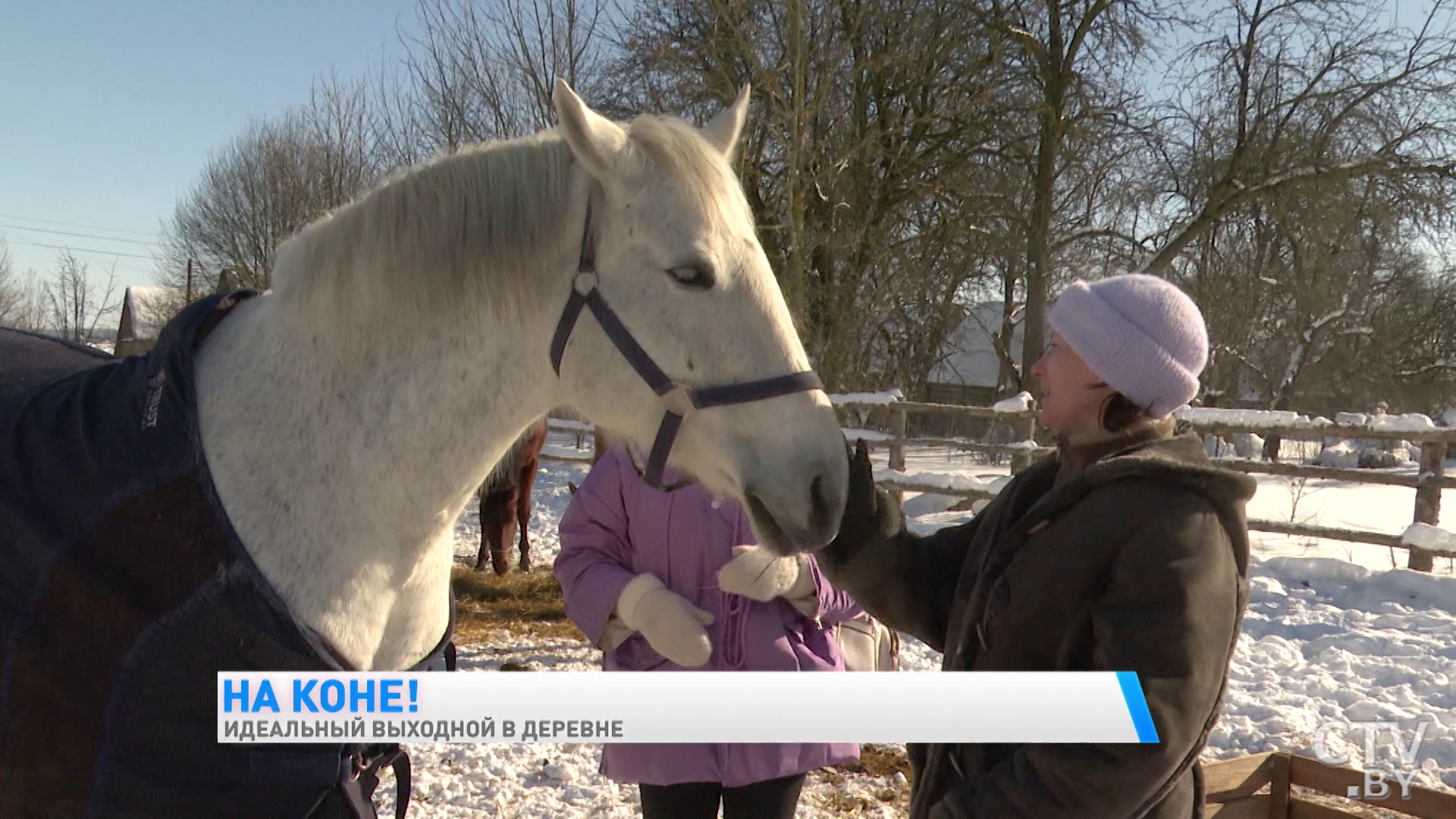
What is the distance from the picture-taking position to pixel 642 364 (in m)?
1.47

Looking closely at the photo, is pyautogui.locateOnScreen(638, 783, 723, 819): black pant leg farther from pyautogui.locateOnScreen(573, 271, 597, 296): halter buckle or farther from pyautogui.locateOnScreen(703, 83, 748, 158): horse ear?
pyautogui.locateOnScreen(703, 83, 748, 158): horse ear

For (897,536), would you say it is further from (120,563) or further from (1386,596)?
(1386,596)

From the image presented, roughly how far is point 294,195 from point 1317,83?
1583 centimetres

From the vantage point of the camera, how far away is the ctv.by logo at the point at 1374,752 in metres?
2.56

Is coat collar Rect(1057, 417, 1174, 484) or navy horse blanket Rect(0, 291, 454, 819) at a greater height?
coat collar Rect(1057, 417, 1174, 484)

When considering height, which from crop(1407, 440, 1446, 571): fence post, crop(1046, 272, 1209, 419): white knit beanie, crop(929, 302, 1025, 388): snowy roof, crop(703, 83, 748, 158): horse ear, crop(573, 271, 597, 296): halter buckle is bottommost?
crop(1407, 440, 1446, 571): fence post

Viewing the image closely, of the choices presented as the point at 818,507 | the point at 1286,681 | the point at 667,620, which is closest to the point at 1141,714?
the point at 818,507

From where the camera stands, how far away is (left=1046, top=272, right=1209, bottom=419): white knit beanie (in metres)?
1.34

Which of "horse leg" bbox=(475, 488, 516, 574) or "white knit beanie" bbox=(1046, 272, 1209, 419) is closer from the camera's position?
"white knit beanie" bbox=(1046, 272, 1209, 419)

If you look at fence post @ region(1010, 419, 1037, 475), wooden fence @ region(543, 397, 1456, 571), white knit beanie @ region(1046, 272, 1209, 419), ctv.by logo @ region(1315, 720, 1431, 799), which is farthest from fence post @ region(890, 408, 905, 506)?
white knit beanie @ region(1046, 272, 1209, 419)

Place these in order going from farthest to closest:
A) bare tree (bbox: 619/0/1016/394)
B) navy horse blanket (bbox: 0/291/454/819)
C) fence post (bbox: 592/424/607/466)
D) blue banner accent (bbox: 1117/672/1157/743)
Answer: bare tree (bbox: 619/0/1016/394) → fence post (bbox: 592/424/607/466) → navy horse blanket (bbox: 0/291/454/819) → blue banner accent (bbox: 1117/672/1157/743)

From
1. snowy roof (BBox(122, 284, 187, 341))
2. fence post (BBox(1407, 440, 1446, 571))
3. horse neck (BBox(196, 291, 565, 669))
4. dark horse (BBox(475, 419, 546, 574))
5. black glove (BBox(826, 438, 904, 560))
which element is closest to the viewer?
horse neck (BBox(196, 291, 565, 669))

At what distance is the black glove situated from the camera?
1667 mm

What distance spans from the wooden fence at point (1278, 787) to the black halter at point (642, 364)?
2.18 m
